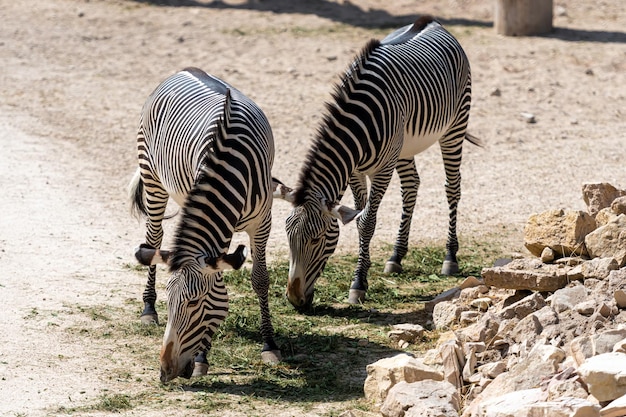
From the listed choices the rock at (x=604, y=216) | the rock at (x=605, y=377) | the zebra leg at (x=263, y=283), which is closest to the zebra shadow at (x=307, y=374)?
the zebra leg at (x=263, y=283)

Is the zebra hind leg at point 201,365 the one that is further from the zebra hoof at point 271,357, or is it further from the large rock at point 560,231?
the large rock at point 560,231

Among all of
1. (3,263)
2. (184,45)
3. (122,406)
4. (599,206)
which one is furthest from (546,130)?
(122,406)

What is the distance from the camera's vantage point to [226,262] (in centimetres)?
568

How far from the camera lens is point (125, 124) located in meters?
13.0

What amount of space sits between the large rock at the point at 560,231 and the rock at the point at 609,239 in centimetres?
18

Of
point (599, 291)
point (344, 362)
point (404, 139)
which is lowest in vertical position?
point (344, 362)

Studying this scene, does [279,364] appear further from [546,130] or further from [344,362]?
[546,130]

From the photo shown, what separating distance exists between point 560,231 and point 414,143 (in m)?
1.61

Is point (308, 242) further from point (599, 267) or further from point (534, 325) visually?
point (599, 267)

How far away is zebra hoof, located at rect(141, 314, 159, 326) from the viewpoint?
7470 millimetres

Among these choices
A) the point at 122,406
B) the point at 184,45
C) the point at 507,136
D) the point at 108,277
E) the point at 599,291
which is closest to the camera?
the point at 122,406

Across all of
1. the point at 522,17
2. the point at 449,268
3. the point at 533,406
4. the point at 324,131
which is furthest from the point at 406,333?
the point at 522,17

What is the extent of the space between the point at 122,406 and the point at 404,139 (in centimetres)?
366

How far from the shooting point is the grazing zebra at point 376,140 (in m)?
7.31
